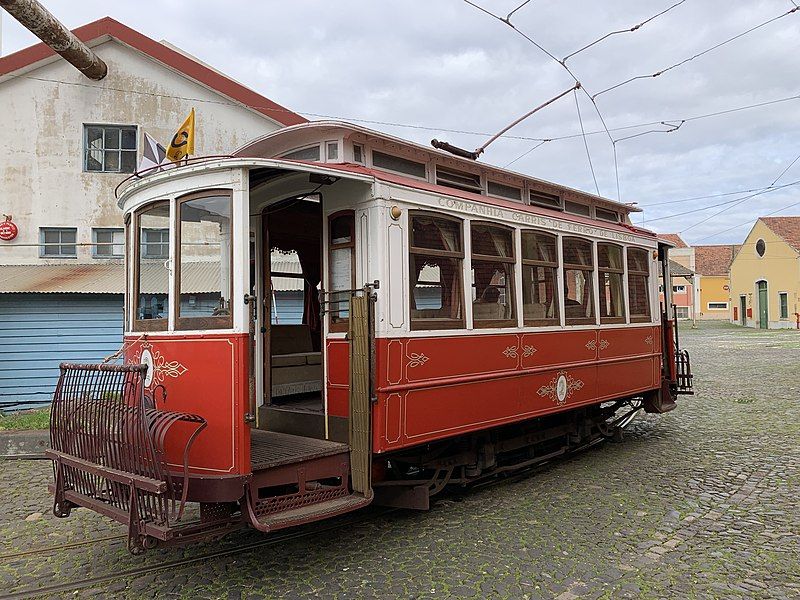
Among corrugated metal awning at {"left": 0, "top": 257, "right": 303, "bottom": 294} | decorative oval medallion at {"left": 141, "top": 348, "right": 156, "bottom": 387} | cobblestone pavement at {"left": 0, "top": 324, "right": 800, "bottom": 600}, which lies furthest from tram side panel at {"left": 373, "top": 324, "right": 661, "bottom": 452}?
corrugated metal awning at {"left": 0, "top": 257, "right": 303, "bottom": 294}

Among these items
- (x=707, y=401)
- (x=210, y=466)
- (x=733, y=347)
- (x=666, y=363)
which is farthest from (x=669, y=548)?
(x=733, y=347)

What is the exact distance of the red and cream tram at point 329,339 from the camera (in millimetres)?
A: 4566

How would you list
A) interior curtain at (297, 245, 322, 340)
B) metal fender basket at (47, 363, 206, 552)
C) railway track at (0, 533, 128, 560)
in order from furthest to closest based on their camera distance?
interior curtain at (297, 245, 322, 340) < railway track at (0, 533, 128, 560) < metal fender basket at (47, 363, 206, 552)

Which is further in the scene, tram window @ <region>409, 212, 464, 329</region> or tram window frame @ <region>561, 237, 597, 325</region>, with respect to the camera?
tram window frame @ <region>561, 237, 597, 325</region>

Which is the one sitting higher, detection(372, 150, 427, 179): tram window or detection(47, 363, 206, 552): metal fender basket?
detection(372, 150, 427, 179): tram window

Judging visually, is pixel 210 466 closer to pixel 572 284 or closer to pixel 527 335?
pixel 527 335

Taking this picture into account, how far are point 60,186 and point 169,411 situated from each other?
11.4m

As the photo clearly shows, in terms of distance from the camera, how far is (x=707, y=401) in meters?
12.8

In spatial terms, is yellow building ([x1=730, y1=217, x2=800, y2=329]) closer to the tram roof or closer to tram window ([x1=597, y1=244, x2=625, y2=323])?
tram window ([x1=597, y1=244, x2=625, y2=323])

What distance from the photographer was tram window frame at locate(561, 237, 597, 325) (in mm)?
7680

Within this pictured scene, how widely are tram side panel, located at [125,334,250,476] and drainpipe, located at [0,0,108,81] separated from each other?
9.17 meters

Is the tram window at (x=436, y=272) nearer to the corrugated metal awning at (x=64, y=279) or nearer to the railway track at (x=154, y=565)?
the railway track at (x=154, y=565)

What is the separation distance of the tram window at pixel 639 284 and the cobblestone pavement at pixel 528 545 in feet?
6.71

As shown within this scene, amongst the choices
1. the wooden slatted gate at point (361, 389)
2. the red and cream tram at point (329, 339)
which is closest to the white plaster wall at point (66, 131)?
the red and cream tram at point (329, 339)
